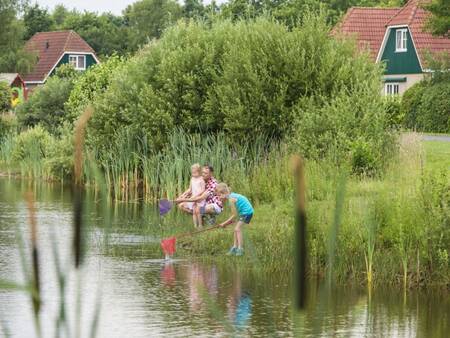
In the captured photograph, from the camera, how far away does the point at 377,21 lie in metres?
64.9

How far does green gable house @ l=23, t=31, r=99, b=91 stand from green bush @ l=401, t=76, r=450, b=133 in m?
40.7

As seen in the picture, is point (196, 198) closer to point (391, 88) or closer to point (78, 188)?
point (78, 188)

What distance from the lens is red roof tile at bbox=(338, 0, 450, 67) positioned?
199ft

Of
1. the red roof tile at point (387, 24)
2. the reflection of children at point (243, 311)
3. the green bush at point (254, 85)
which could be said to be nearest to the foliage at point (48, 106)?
the green bush at point (254, 85)

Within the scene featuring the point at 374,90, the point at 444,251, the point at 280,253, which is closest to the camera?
the point at 444,251

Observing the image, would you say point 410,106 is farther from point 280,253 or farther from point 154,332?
point 154,332

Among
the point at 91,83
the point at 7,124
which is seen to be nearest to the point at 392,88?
the point at 7,124

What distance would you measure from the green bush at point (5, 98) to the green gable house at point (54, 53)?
2936 cm

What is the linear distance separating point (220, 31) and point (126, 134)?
3.67m

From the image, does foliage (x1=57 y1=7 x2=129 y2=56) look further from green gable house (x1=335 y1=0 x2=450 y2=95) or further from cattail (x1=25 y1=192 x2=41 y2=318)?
cattail (x1=25 y1=192 x2=41 y2=318)

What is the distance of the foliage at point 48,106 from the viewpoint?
45156mm

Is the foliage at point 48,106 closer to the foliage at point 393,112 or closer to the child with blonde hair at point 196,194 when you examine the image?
the foliage at point 393,112

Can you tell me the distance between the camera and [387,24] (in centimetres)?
6234

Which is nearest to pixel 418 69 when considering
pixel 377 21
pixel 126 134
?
pixel 377 21
